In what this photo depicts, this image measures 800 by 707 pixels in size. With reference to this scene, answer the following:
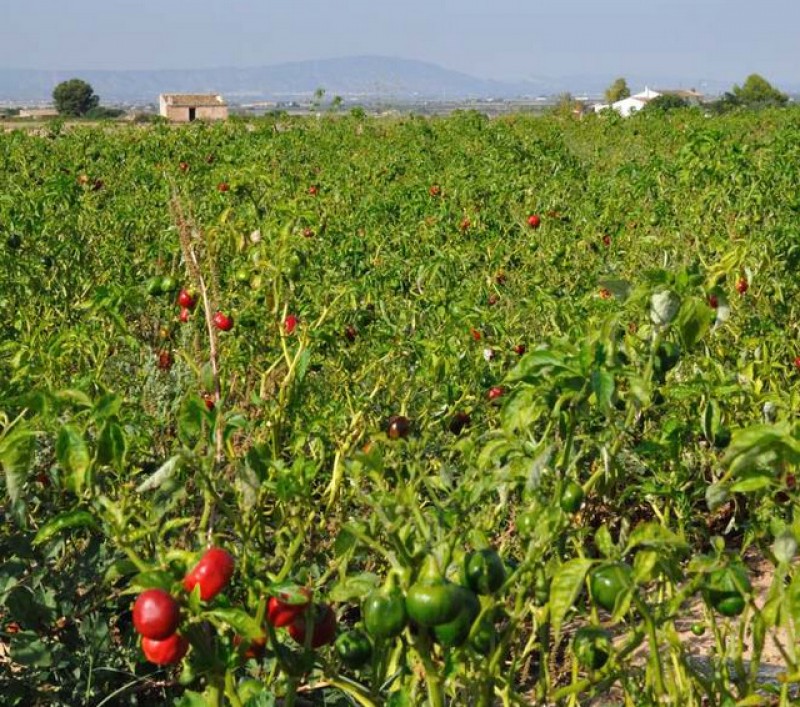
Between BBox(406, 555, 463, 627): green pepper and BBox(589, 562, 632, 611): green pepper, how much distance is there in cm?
20

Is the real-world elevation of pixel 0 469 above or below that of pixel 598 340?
below

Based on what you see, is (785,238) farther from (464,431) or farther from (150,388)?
(150,388)

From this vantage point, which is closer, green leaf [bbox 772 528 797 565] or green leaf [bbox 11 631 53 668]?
green leaf [bbox 772 528 797 565]

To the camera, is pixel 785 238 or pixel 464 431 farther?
pixel 785 238

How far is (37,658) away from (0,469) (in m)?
0.42

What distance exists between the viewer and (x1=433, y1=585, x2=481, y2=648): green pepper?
1386 millimetres

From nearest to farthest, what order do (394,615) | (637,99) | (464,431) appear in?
1. (394,615)
2. (464,431)
3. (637,99)

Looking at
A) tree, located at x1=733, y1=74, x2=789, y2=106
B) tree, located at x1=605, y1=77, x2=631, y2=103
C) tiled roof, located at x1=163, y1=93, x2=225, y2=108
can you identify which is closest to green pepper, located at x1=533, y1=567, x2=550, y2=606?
tiled roof, located at x1=163, y1=93, x2=225, y2=108

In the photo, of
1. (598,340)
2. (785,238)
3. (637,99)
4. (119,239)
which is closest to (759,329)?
(785,238)

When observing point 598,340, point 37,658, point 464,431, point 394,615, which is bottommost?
point 37,658

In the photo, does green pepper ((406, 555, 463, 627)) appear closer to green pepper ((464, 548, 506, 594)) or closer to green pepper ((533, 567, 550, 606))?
green pepper ((464, 548, 506, 594))

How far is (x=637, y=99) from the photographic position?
7519 centimetres

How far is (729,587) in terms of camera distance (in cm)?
155

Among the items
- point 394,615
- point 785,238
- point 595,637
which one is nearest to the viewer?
point 394,615
